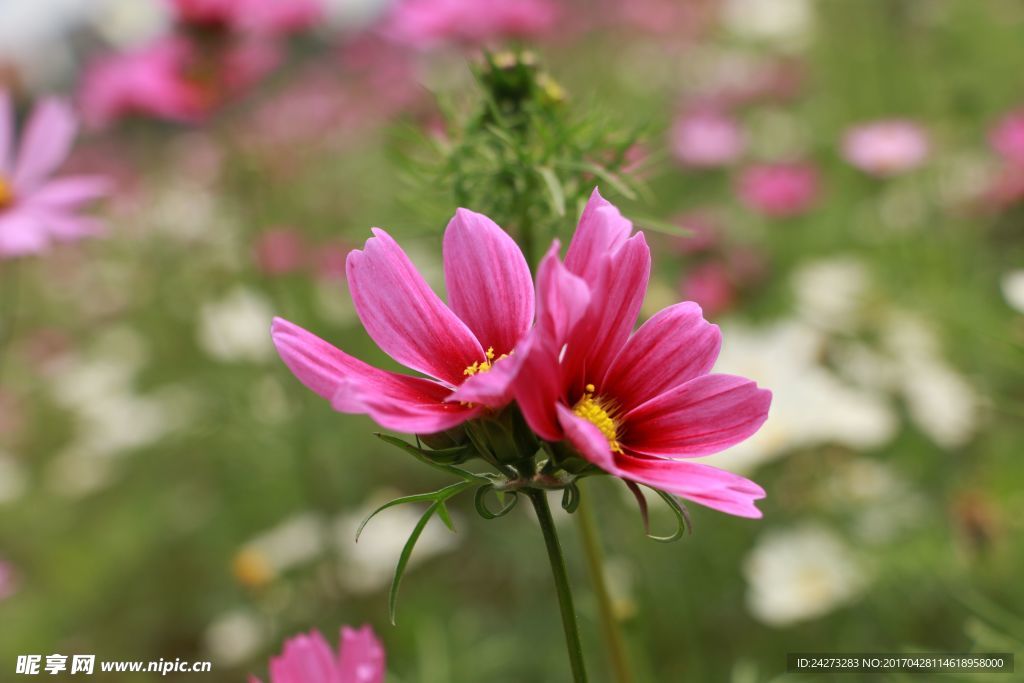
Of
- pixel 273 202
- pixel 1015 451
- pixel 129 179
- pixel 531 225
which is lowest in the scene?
pixel 1015 451

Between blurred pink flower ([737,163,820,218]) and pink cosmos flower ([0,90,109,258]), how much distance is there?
136cm

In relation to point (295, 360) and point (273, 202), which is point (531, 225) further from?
point (273, 202)

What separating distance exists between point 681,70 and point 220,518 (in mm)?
2813

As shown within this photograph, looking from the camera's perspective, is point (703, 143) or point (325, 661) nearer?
point (325, 661)

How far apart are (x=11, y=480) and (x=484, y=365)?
2.44 m

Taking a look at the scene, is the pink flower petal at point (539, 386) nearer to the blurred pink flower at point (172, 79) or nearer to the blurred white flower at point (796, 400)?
the blurred white flower at point (796, 400)

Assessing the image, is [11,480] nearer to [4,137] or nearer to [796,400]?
[4,137]

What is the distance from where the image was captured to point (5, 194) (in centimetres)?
117

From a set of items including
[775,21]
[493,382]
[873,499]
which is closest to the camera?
[493,382]

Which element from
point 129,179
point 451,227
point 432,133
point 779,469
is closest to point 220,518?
point 779,469

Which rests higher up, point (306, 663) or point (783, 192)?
point (783, 192)

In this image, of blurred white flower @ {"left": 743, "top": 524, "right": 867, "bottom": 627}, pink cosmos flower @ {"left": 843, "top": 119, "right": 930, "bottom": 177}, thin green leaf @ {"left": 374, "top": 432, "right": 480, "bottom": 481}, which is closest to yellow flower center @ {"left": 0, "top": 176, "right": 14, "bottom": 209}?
thin green leaf @ {"left": 374, "top": 432, "right": 480, "bottom": 481}

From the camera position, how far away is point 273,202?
2979 millimetres

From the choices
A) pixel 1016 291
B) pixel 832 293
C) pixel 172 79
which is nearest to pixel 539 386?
pixel 1016 291
